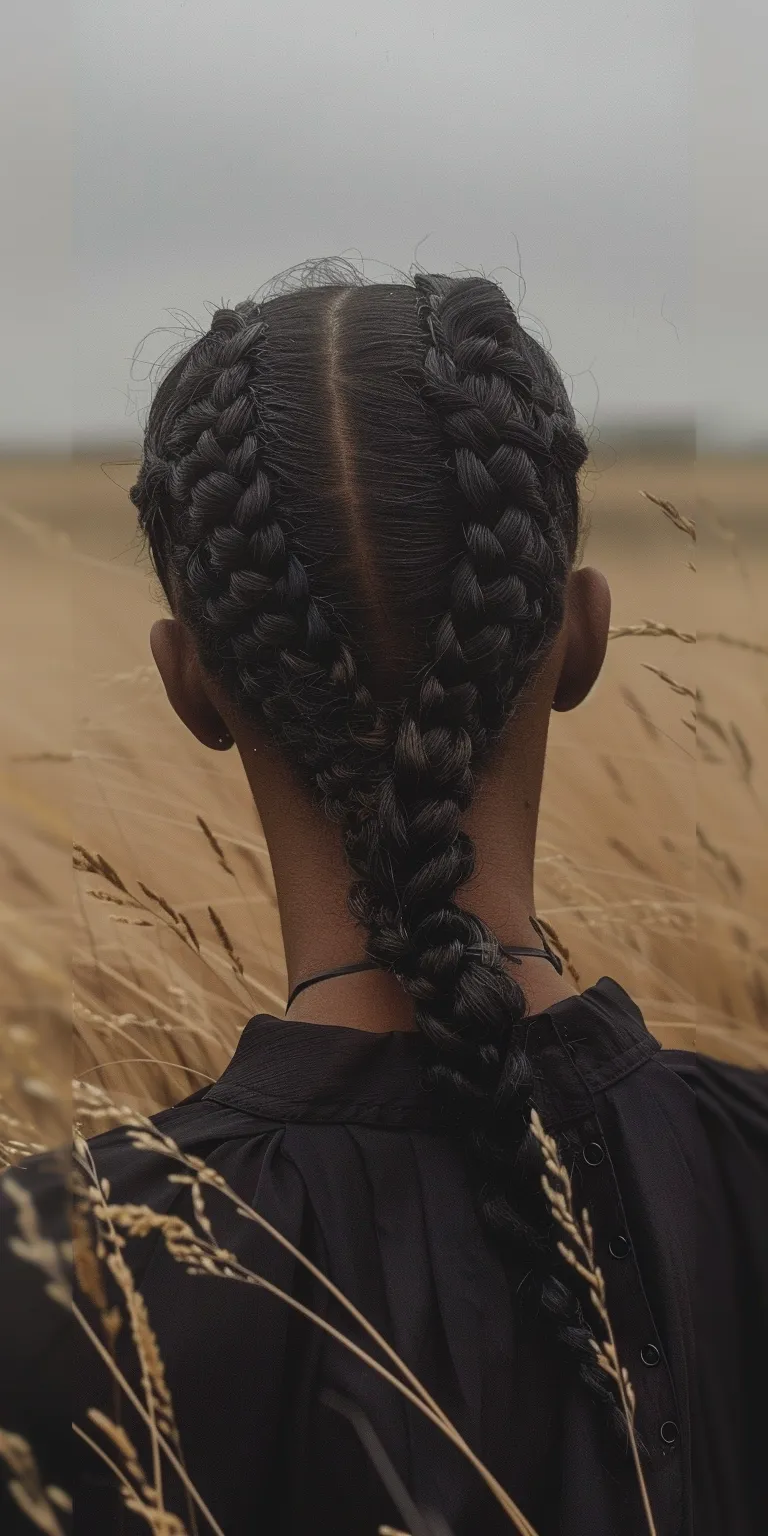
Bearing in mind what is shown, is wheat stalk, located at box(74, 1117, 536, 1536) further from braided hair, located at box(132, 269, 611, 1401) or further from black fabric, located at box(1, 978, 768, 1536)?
braided hair, located at box(132, 269, 611, 1401)

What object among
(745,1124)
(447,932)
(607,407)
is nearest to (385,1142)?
(447,932)

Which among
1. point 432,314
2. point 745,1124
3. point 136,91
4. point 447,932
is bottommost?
point 745,1124

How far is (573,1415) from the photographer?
2.96ft

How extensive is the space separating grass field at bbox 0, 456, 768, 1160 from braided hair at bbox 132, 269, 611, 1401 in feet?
1.46

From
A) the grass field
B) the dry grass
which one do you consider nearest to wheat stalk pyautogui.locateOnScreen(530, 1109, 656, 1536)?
the dry grass

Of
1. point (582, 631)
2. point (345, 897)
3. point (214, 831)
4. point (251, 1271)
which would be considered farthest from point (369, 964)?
point (214, 831)

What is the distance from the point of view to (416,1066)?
38.0 inches

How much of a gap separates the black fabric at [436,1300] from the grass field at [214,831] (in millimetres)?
474

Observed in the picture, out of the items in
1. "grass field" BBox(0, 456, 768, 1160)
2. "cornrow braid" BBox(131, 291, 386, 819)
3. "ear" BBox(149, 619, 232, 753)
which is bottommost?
"grass field" BBox(0, 456, 768, 1160)

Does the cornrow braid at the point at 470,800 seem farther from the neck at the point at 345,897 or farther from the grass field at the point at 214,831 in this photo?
the grass field at the point at 214,831

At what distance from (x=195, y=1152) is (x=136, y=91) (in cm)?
124

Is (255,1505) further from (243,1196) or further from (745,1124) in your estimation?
(745,1124)

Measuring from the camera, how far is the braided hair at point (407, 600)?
96 centimetres

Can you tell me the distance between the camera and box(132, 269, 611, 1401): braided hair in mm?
961
